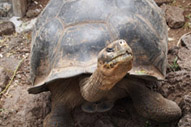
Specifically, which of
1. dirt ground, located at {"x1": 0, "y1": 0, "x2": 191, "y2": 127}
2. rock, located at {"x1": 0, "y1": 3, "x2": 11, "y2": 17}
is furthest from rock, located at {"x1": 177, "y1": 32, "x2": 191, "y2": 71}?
rock, located at {"x1": 0, "y1": 3, "x2": 11, "y2": 17}

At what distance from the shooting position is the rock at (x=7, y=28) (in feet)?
13.2

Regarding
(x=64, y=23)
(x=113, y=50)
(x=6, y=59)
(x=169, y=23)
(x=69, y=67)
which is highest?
(x=113, y=50)

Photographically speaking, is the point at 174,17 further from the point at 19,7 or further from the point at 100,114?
the point at 19,7

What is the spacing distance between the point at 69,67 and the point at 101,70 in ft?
1.79

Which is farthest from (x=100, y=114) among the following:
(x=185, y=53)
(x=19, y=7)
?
(x=19, y=7)

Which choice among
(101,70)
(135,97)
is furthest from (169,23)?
(101,70)

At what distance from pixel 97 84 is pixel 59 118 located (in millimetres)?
725

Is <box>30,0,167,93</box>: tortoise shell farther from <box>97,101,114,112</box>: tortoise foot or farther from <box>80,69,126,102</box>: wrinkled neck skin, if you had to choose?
<box>97,101,114,112</box>: tortoise foot

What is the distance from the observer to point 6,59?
3.55 metres

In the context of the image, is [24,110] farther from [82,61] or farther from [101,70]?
[101,70]

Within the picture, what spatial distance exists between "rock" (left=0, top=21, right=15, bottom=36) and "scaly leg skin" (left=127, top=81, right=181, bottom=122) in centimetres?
239

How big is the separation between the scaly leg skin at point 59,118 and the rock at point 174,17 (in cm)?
222

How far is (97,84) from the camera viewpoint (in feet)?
5.43

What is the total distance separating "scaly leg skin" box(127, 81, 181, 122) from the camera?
7.32 ft
